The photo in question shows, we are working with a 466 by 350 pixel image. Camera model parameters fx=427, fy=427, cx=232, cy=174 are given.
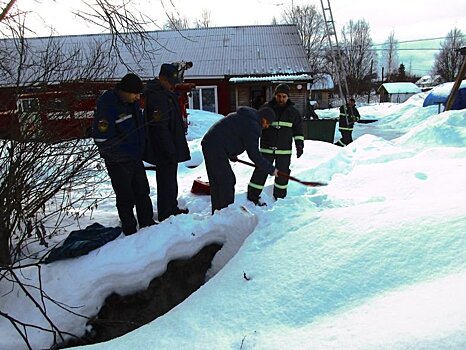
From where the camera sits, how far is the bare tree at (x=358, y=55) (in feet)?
156

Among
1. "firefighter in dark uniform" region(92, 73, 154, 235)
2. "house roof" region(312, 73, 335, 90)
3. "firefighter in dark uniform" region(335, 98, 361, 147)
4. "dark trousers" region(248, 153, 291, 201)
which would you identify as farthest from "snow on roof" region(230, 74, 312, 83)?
"house roof" region(312, 73, 335, 90)

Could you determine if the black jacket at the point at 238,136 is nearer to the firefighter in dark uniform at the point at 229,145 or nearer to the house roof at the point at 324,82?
the firefighter in dark uniform at the point at 229,145

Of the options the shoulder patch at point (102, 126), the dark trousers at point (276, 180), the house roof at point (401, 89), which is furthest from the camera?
the house roof at point (401, 89)

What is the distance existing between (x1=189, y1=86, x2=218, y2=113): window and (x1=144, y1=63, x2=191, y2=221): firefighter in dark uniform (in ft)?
52.6

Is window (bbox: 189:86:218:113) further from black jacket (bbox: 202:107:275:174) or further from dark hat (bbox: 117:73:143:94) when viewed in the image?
dark hat (bbox: 117:73:143:94)

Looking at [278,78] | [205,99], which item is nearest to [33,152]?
[278,78]

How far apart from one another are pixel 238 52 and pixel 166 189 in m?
18.1

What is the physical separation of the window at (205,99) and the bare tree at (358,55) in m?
26.8

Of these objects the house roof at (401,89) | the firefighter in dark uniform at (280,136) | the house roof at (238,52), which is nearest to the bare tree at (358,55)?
the house roof at (401,89)

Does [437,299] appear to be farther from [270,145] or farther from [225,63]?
[225,63]

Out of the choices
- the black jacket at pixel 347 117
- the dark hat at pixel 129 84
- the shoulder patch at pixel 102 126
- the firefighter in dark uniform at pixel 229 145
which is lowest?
the black jacket at pixel 347 117

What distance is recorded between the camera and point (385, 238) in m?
2.40

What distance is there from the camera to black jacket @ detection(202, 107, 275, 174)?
13.9 feet

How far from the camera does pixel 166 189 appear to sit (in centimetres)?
451
